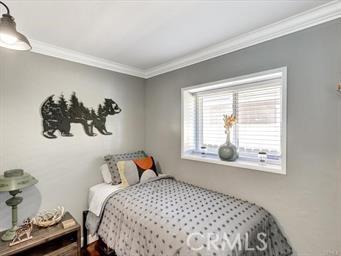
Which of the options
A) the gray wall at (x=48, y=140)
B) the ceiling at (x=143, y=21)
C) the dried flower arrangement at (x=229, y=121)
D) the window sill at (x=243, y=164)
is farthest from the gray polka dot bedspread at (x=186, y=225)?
the ceiling at (x=143, y=21)

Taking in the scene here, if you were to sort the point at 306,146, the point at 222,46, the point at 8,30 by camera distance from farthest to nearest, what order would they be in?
the point at 222,46 → the point at 306,146 → the point at 8,30

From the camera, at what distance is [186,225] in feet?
4.53

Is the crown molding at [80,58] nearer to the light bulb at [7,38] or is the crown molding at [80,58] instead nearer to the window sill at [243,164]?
the light bulb at [7,38]

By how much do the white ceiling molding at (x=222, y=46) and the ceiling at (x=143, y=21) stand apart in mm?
65

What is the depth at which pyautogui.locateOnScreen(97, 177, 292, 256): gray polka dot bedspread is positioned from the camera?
1.26 metres

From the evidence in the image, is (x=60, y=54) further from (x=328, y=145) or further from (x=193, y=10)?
(x=328, y=145)

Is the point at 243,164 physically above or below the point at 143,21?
below

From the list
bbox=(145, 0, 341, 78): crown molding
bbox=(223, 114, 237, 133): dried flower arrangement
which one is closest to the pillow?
bbox=(223, 114, 237, 133): dried flower arrangement

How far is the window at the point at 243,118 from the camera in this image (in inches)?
73.1

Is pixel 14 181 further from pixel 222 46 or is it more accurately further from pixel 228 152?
pixel 222 46

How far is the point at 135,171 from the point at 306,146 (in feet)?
6.10

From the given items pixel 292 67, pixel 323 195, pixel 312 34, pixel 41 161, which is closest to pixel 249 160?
pixel 323 195

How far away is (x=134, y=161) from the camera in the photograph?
96.8 inches

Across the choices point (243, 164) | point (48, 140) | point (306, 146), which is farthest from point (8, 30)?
point (306, 146)
